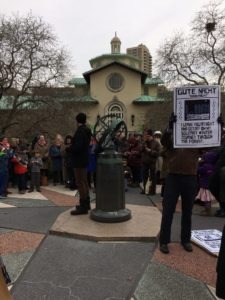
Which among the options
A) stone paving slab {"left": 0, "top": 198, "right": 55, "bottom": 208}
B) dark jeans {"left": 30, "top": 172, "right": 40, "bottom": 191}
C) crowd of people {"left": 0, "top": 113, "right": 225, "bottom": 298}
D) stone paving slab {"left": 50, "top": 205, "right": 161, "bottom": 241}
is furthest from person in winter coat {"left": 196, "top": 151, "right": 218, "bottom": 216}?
dark jeans {"left": 30, "top": 172, "right": 40, "bottom": 191}

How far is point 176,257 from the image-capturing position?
18.3ft

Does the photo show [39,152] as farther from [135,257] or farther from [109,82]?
[109,82]

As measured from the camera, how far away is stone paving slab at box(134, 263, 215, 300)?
438 cm

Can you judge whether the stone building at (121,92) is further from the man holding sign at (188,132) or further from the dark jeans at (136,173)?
the man holding sign at (188,132)

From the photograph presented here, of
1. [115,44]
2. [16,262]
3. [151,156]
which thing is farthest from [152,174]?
[115,44]

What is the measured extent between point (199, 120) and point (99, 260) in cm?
222

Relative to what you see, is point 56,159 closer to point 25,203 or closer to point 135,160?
point 135,160

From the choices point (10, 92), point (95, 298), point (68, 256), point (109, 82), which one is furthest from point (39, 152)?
point (109, 82)

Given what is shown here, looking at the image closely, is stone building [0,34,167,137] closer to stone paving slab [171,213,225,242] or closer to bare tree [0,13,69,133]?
bare tree [0,13,69,133]

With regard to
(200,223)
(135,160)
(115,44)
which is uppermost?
(115,44)

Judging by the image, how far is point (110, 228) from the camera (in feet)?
22.3

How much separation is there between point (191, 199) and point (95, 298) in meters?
2.11

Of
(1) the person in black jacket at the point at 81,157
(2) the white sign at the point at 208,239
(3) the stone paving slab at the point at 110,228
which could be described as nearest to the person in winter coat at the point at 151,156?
(3) the stone paving slab at the point at 110,228

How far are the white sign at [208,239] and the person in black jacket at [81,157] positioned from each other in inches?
85.6
